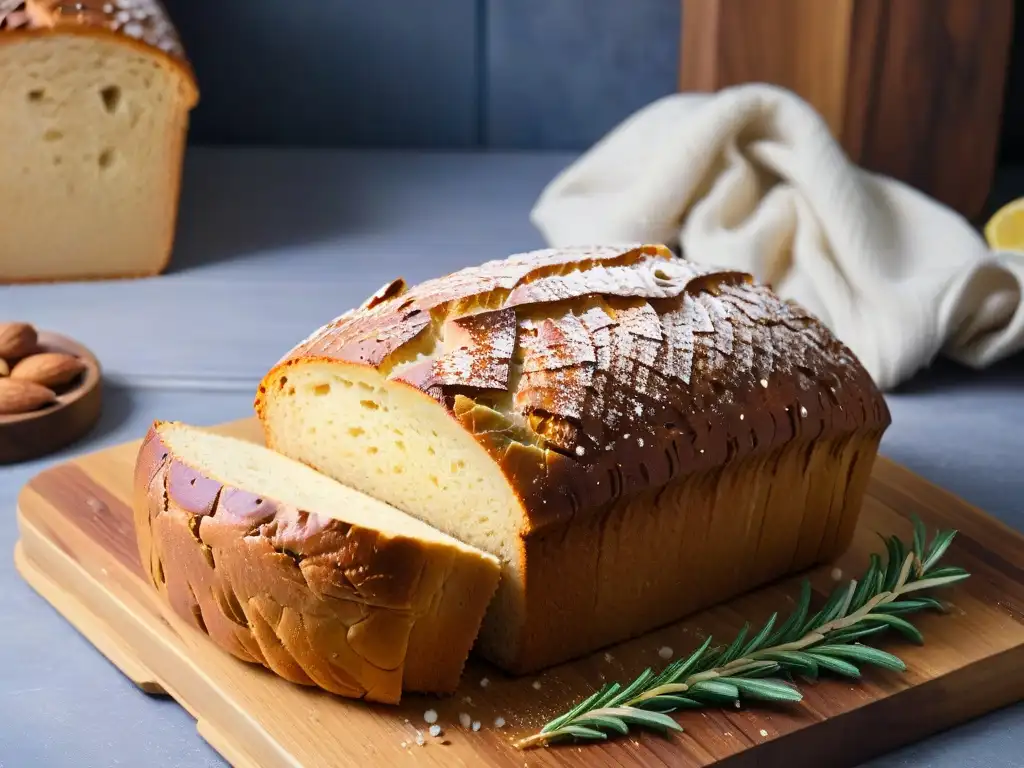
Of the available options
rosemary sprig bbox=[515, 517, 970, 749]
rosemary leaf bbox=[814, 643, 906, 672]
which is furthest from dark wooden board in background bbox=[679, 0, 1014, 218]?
rosemary leaf bbox=[814, 643, 906, 672]

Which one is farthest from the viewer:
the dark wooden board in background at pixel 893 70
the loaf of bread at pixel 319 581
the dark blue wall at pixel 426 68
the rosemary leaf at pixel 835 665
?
the dark blue wall at pixel 426 68

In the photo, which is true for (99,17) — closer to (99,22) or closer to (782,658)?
(99,22)

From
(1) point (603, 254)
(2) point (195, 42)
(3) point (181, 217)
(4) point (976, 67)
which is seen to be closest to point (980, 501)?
(1) point (603, 254)

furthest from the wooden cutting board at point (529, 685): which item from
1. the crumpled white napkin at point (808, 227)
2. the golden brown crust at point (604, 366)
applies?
the crumpled white napkin at point (808, 227)

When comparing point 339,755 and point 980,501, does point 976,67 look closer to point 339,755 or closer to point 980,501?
point 980,501

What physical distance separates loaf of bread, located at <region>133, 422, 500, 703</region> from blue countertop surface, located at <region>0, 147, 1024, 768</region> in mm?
177

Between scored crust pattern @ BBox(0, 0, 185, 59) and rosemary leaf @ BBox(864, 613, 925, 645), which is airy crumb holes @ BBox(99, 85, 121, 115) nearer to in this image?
scored crust pattern @ BBox(0, 0, 185, 59)

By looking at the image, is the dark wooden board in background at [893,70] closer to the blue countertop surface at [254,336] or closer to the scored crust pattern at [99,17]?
the blue countertop surface at [254,336]

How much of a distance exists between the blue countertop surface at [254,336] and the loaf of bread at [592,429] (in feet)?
1.18

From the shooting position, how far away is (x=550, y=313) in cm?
170

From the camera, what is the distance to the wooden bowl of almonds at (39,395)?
87.0 inches

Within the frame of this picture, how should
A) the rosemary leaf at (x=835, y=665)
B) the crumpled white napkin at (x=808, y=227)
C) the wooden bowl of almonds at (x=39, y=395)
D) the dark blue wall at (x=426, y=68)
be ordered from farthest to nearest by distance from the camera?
the dark blue wall at (x=426, y=68), the crumpled white napkin at (x=808, y=227), the wooden bowl of almonds at (x=39, y=395), the rosemary leaf at (x=835, y=665)

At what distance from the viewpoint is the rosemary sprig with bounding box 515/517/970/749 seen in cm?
149

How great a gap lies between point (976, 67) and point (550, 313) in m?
2.03
